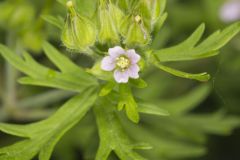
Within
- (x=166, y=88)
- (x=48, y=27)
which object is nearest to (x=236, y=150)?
(x=166, y=88)

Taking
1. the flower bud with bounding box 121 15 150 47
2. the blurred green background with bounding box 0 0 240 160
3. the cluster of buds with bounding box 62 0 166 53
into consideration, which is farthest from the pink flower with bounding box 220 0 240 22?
the flower bud with bounding box 121 15 150 47

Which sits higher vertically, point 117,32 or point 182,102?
point 117,32

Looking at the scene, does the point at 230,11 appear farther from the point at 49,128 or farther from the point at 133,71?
the point at 49,128

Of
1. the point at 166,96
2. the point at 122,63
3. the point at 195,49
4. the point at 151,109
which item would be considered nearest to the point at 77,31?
the point at 122,63

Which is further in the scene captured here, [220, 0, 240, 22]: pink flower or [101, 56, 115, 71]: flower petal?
[220, 0, 240, 22]: pink flower

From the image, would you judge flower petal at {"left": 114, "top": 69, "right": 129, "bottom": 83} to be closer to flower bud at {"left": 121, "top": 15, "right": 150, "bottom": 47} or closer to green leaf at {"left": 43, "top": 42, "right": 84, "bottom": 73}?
flower bud at {"left": 121, "top": 15, "right": 150, "bottom": 47}

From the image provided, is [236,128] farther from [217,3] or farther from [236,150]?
[217,3]

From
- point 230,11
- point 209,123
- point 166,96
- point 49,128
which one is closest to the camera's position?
point 49,128
